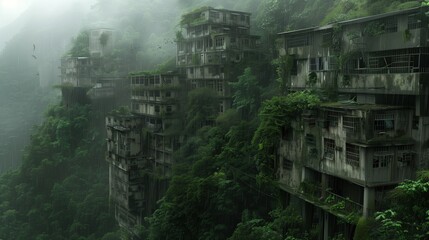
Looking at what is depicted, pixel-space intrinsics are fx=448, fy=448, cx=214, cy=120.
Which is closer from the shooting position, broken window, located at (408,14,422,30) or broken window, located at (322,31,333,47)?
broken window, located at (408,14,422,30)

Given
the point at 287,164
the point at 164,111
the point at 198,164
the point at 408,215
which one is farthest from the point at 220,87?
the point at 408,215

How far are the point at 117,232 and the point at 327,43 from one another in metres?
28.5

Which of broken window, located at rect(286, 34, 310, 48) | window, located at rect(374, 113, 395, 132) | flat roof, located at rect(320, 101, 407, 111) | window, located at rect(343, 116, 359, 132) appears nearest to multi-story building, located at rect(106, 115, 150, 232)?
broken window, located at rect(286, 34, 310, 48)

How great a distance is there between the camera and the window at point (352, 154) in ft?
62.4

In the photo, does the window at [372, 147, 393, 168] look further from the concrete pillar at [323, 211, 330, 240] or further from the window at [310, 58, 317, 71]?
the window at [310, 58, 317, 71]

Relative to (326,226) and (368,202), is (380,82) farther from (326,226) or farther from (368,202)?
(326,226)

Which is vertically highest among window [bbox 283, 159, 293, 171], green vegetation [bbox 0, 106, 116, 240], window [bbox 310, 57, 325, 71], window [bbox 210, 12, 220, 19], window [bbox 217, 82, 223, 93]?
window [bbox 210, 12, 220, 19]

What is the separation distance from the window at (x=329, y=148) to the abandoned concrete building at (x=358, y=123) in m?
0.05

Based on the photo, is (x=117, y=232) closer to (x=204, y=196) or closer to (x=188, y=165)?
(x=188, y=165)

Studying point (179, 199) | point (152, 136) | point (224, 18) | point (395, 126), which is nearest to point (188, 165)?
point (179, 199)

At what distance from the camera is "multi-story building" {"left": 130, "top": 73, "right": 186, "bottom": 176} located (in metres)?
40.7

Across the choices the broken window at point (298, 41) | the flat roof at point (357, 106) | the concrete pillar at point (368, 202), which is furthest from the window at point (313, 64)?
the concrete pillar at point (368, 202)

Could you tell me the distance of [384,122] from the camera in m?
18.9

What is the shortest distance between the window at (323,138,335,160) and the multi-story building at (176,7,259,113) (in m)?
18.3
